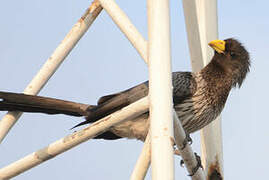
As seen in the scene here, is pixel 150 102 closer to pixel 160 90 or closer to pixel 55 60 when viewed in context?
pixel 160 90

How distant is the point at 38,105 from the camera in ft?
18.7

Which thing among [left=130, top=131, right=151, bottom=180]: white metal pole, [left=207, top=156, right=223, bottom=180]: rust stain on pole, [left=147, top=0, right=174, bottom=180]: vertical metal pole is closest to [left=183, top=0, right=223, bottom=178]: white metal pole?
[left=207, top=156, right=223, bottom=180]: rust stain on pole

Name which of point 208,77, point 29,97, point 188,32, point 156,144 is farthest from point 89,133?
point 208,77

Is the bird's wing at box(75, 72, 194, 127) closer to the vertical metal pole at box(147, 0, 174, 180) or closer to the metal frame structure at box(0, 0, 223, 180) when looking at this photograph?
the metal frame structure at box(0, 0, 223, 180)

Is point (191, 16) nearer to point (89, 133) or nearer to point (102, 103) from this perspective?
point (102, 103)

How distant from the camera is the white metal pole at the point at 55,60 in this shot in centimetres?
534

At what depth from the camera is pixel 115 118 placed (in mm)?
3988

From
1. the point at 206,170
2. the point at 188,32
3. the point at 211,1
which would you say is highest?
the point at 211,1

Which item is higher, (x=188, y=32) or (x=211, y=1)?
(x=211, y=1)

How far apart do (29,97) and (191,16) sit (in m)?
1.82

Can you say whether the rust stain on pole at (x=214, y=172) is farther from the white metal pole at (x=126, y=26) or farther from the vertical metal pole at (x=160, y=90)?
the vertical metal pole at (x=160, y=90)

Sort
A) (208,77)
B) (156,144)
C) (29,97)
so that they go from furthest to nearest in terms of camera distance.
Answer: (208,77)
(29,97)
(156,144)

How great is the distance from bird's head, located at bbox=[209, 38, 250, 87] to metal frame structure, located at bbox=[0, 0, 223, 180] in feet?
2.93

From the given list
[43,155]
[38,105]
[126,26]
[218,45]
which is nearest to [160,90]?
[126,26]
